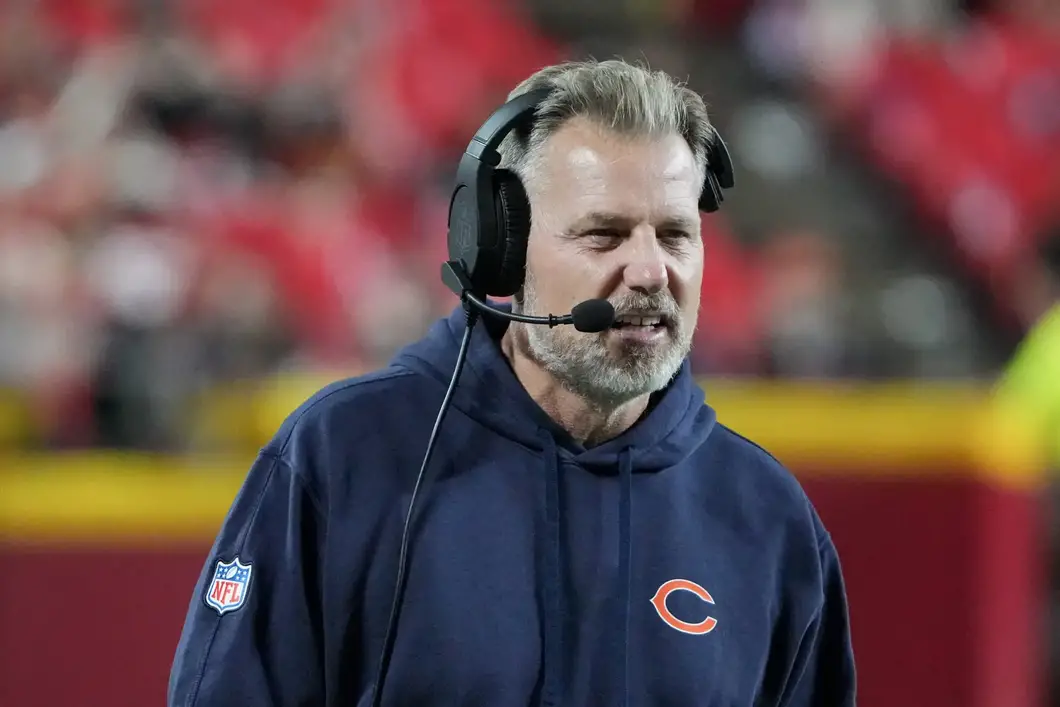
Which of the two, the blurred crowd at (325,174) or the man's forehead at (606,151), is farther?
the blurred crowd at (325,174)

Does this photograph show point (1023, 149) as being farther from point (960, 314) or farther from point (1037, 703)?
point (1037, 703)

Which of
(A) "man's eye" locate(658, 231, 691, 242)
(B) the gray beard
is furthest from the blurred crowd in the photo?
(A) "man's eye" locate(658, 231, 691, 242)

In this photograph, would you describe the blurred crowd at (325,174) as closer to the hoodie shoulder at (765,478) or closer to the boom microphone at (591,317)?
the hoodie shoulder at (765,478)

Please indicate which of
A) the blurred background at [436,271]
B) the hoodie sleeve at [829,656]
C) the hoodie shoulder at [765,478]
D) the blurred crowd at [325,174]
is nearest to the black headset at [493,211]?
the hoodie shoulder at [765,478]

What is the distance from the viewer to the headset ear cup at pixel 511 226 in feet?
5.22

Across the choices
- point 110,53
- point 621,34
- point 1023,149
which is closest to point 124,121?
point 110,53

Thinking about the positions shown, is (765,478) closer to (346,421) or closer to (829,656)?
(829,656)

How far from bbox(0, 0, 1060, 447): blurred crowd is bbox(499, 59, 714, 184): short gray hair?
2.59 meters

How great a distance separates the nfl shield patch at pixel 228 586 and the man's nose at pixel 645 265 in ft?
1.59

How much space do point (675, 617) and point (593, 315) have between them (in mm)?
348

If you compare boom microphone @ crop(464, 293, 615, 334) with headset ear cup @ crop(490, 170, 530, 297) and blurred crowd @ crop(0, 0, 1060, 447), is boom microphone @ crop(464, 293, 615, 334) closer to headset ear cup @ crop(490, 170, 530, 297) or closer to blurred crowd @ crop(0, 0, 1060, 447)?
headset ear cup @ crop(490, 170, 530, 297)

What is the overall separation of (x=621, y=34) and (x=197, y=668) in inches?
230

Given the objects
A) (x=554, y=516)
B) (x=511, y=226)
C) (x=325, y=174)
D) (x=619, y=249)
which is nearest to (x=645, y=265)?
(x=619, y=249)

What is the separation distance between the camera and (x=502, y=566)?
1.53m
